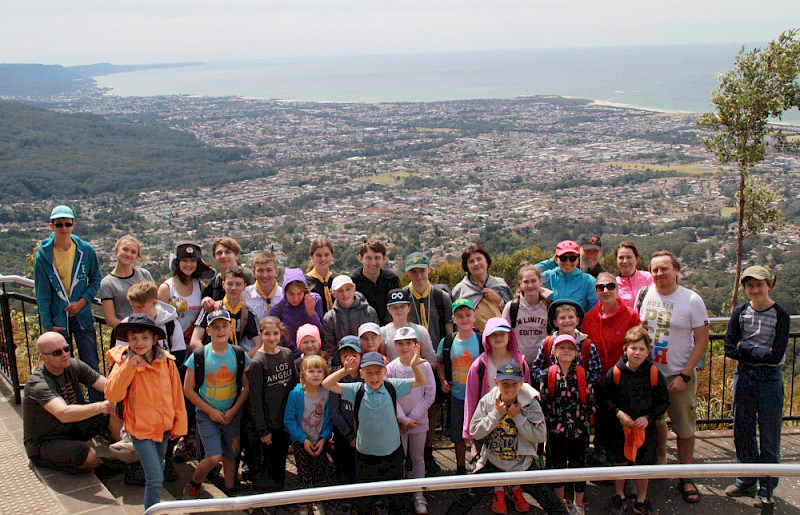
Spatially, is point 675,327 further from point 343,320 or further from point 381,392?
point 343,320

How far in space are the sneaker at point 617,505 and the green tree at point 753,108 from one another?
25.0 feet

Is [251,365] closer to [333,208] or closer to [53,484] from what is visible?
[53,484]

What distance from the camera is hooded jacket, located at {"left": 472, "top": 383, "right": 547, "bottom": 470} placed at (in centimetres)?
420

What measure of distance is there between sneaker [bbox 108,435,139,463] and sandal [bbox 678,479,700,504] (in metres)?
4.03

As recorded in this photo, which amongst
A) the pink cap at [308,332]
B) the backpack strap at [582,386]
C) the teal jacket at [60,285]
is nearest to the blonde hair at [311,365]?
the pink cap at [308,332]

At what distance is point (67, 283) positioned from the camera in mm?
5590

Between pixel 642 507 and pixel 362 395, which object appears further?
pixel 362 395

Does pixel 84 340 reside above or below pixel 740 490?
above

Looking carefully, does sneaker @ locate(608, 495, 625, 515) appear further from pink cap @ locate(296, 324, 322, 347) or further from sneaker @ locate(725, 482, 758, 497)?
pink cap @ locate(296, 324, 322, 347)

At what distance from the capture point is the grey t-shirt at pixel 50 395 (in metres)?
4.61

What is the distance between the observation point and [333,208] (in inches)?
2340

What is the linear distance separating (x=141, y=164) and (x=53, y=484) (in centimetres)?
8099

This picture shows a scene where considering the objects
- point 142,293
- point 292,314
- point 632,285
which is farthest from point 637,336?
point 142,293

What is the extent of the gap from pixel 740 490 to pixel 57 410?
4.94m
